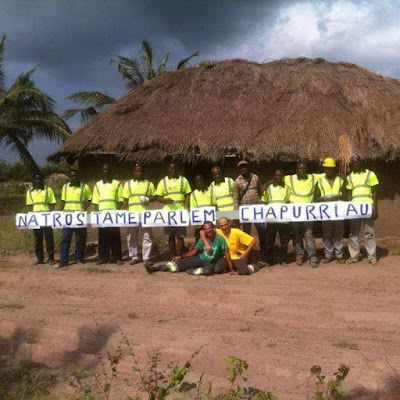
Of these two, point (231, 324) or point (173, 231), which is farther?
point (173, 231)

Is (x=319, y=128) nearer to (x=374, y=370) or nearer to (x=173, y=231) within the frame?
(x=173, y=231)

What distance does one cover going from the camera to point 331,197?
23.0 feet

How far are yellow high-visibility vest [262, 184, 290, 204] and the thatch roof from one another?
1.53m

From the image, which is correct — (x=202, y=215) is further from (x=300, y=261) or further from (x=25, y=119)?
(x=25, y=119)

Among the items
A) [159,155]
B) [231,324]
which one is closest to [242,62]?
[159,155]

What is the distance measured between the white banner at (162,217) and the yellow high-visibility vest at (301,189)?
1681 millimetres

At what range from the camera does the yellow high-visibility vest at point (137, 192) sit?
24.2ft

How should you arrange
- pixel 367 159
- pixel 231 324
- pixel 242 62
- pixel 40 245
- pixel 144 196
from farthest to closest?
pixel 242 62 < pixel 367 159 < pixel 40 245 < pixel 144 196 < pixel 231 324

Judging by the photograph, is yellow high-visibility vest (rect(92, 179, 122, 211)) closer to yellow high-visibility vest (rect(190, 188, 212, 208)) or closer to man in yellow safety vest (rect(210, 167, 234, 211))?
yellow high-visibility vest (rect(190, 188, 212, 208))

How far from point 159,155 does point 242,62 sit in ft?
12.7

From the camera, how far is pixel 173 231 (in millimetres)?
7484

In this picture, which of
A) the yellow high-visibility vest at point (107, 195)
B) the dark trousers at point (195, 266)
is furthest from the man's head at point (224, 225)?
the yellow high-visibility vest at point (107, 195)

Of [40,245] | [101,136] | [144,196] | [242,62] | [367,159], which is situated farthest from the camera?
[242,62]

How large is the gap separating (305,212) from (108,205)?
3095 mm
